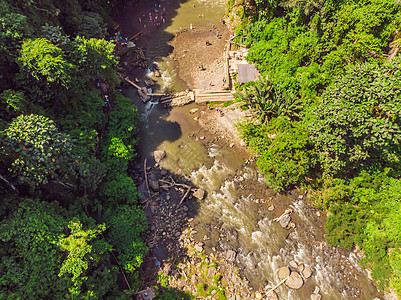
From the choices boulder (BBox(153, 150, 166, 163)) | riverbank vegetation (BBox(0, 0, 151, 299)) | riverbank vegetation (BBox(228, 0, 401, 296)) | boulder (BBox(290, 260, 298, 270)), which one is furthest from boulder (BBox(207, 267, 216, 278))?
boulder (BBox(153, 150, 166, 163))

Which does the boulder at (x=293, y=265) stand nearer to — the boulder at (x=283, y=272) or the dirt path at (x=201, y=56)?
the boulder at (x=283, y=272)

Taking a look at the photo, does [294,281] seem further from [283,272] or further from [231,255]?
[231,255]

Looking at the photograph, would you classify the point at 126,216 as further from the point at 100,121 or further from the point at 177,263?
the point at 100,121

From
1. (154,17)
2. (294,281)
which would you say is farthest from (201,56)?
(294,281)

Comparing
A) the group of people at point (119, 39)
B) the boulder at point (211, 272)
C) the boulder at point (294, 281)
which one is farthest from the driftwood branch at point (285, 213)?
the group of people at point (119, 39)

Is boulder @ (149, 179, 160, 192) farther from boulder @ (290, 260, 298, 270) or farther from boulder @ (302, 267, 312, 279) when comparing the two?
boulder @ (302, 267, 312, 279)

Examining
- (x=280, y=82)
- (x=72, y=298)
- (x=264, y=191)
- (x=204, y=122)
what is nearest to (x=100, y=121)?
Result: (x=204, y=122)
